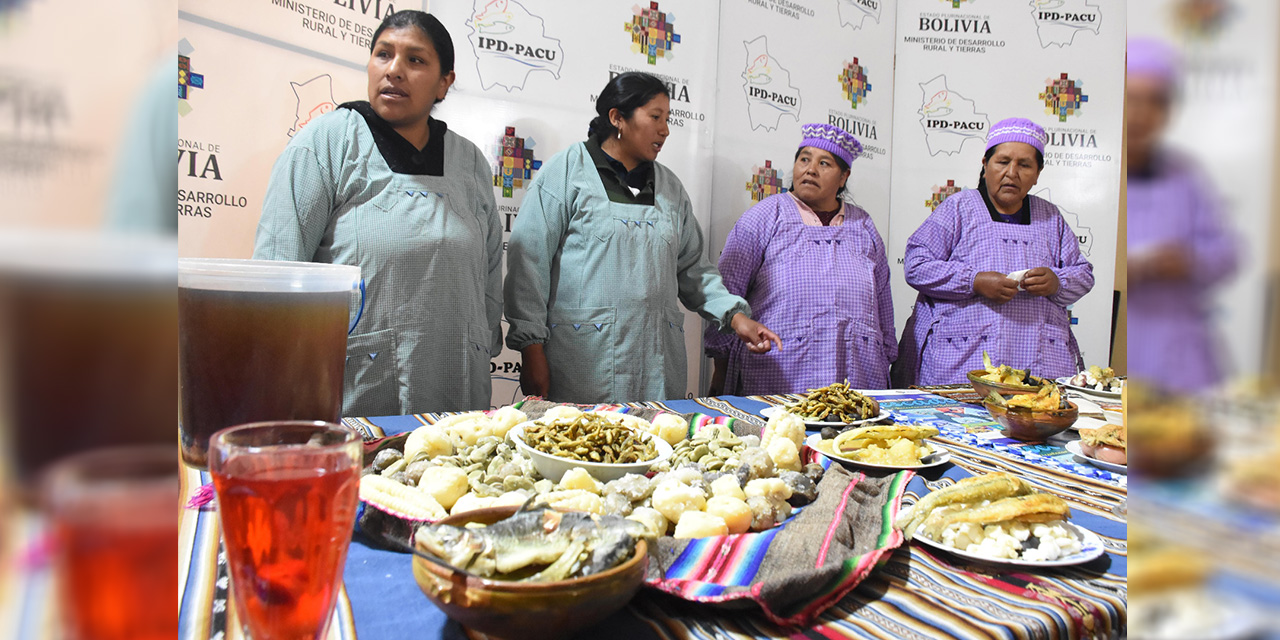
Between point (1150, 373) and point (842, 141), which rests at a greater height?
point (842, 141)

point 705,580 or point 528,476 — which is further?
point 528,476

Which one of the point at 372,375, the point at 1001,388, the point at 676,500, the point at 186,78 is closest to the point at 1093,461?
the point at 1001,388

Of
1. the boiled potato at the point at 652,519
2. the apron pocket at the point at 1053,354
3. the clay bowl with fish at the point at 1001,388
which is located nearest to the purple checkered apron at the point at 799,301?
the apron pocket at the point at 1053,354

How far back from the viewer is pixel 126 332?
15 centimetres

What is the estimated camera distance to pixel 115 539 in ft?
0.50

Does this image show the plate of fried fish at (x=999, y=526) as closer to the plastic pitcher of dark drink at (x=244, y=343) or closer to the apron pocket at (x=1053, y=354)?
the plastic pitcher of dark drink at (x=244, y=343)

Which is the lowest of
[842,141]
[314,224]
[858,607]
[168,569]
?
[858,607]

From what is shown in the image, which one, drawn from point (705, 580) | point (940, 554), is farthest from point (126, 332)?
point (940, 554)

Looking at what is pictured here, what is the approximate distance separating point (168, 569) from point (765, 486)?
89cm

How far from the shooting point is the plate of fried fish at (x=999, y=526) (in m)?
0.86

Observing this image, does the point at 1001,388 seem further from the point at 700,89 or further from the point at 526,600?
the point at 700,89

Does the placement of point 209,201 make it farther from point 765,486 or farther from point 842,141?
point 842,141

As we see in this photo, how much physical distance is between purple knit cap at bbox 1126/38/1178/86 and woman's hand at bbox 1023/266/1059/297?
3.47m

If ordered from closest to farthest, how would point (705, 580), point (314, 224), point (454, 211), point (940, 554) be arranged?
1. point (705, 580)
2. point (940, 554)
3. point (314, 224)
4. point (454, 211)
